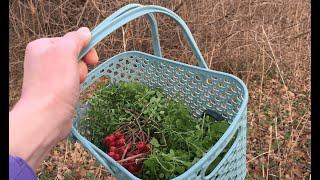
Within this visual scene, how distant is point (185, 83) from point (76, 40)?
2.21 feet

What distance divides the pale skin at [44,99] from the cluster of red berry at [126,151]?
0.40 metres

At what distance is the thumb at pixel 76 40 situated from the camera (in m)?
0.84

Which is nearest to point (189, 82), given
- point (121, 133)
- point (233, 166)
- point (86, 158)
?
point (121, 133)

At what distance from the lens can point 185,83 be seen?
1479mm

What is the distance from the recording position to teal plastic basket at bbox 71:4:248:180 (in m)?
1.01

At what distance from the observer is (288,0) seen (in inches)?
96.6

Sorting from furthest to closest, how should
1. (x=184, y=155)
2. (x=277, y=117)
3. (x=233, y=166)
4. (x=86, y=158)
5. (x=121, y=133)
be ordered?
(x=277, y=117) < (x=86, y=158) < (x=121, y=133) < (x=184, y=155) < (x=233, y=166)

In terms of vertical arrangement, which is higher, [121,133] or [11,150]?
[11,150]

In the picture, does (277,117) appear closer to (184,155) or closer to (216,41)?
(216,41)

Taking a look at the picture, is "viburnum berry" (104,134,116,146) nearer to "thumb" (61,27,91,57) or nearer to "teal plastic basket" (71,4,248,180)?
"teal plastic basket" (71,4,248,180)

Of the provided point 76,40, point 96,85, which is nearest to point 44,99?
point 76,40

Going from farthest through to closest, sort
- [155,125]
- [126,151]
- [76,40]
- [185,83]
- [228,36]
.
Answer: [228,36] → [185,83] → [155,125] → [126,151] → [76,40]

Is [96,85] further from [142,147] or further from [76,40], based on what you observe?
[76,40]

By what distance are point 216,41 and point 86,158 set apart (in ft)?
3.19
